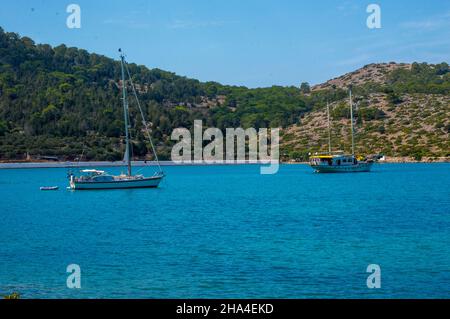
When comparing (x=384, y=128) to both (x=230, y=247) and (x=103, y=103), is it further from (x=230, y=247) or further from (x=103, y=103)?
(x=230, y=247)

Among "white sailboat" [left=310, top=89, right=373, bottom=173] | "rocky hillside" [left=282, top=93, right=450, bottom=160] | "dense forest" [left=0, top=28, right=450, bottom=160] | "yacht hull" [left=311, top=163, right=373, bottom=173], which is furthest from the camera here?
"dense forest" [left=0, top=28, right=450, bottom=160]

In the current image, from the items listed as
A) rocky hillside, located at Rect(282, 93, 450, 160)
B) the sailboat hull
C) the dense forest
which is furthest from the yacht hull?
the dense forest

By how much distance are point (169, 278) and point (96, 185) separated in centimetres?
3934

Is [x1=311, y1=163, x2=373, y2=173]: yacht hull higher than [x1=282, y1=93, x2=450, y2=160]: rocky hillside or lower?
lower

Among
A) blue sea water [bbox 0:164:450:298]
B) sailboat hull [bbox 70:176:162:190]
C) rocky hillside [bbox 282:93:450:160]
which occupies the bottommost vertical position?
blue sea water [bbox 0:164:450:298]

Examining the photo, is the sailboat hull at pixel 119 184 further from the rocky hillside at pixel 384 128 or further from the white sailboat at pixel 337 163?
the rocky hillside at pixel 384 128

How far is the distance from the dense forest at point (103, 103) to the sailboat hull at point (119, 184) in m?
53.3

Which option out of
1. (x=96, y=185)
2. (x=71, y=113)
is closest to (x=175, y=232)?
(x=96, y=185)

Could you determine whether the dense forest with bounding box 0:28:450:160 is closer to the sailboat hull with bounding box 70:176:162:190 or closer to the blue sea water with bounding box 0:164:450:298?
the sailboat hull with bounding box 70:176:162:190

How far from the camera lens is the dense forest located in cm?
12993

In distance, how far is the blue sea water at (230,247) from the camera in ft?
58.4

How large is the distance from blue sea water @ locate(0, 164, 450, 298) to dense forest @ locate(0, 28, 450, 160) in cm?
7350
